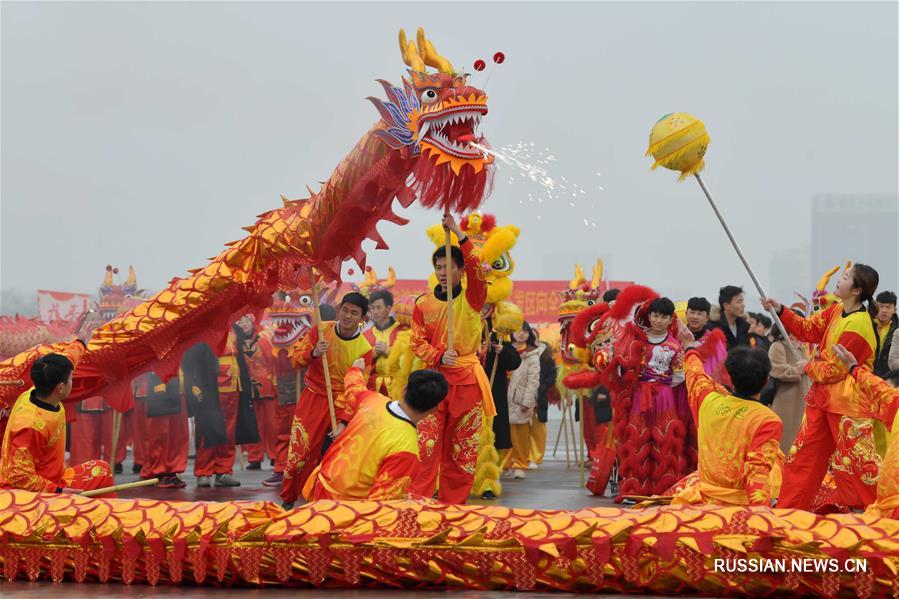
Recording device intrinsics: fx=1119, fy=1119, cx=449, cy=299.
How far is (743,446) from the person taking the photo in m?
4.84

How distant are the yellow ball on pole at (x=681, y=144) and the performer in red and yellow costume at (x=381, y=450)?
197cm

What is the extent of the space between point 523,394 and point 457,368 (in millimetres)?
3249

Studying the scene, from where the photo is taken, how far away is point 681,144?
568cm

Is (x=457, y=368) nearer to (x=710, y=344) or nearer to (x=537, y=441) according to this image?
(x=710, y=344)

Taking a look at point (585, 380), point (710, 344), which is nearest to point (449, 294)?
point (710, 344)

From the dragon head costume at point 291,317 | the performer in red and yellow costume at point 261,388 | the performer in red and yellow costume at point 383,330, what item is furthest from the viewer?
the performer in red and yellow costume at point 261,388

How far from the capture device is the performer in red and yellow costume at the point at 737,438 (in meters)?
4.75

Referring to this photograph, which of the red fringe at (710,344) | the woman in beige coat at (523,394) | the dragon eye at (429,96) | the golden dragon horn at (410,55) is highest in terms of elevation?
the golden dragon horn at (410,55)

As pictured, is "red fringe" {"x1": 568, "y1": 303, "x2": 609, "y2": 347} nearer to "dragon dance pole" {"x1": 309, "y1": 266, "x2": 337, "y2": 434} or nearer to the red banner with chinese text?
"dragon dance pole" {"x1": 309, "y1": 266, "x2": 337, "y2": 434}

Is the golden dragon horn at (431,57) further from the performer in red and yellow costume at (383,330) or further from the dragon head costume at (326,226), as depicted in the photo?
the performer in red and yellow costume at (383,330)

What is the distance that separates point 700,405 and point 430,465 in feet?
5.44

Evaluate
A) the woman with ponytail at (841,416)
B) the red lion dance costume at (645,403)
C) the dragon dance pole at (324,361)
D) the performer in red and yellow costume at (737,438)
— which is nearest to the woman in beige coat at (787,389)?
the red lion dance costume at (645,403)

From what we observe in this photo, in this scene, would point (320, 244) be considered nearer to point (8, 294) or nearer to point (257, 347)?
point (257, 347)

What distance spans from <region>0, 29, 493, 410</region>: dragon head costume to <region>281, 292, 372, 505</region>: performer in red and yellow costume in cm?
44
